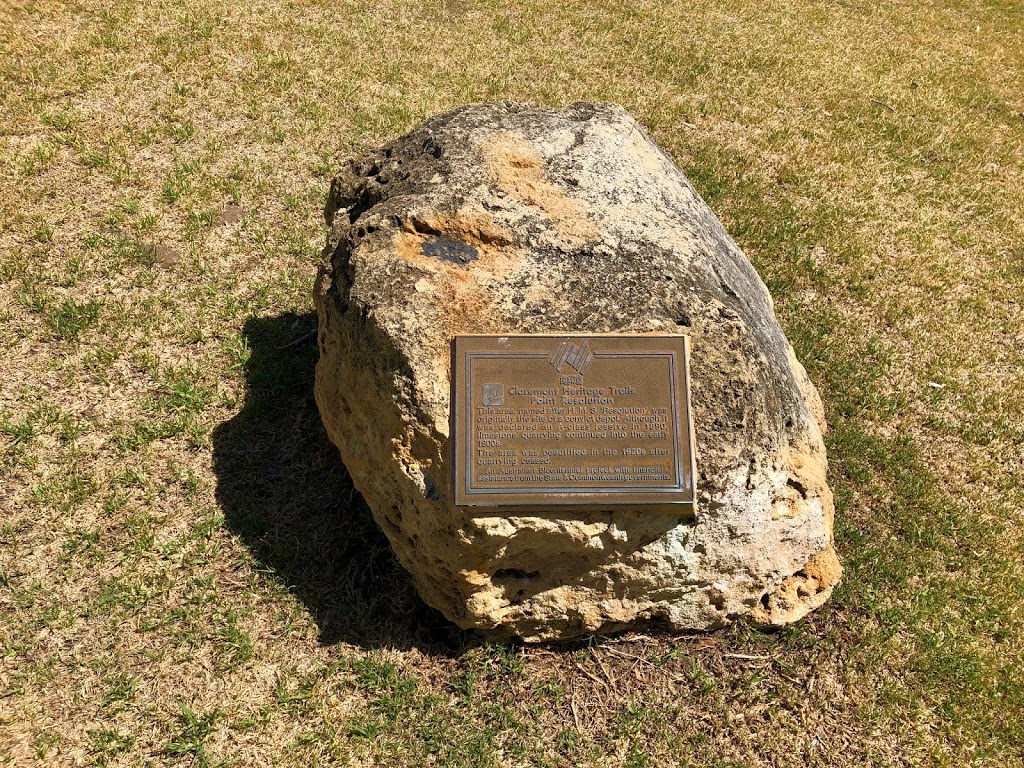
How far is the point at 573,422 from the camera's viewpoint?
2.95 metres

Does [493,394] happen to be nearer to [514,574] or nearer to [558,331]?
[558,331]

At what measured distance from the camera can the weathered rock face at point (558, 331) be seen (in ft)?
9.52

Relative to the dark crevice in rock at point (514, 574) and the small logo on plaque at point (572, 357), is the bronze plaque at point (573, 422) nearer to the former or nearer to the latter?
the small logo on plaque at point (572, 357)

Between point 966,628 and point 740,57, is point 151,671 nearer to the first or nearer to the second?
point 966,628

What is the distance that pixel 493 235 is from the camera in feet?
10.6

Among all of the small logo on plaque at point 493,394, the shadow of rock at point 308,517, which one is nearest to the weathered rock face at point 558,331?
the small logo on plaque at point 493,394

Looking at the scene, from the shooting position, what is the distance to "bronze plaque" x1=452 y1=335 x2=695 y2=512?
2.83 m

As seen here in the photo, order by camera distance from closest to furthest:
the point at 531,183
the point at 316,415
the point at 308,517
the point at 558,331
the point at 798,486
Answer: the point at 558,331 < the point at 798,486 < the point at 531,183 < the point at 308,517 < the point at 316,415

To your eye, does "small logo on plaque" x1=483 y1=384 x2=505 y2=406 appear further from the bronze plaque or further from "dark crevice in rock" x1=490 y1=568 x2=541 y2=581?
"dark crevice in rock" x1=490 y1=568 x2=541 y2=581

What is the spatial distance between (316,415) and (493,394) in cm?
167

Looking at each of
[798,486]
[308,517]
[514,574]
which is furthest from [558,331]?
[308,517]

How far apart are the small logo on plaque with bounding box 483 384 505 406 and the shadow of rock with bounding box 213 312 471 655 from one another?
111cm

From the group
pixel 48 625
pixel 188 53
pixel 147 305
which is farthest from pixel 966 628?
pixel 188 53

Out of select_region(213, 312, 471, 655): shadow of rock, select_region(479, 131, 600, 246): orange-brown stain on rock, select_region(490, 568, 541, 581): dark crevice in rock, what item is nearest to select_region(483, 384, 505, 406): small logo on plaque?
select_region(490, 568, 541, 581): dark crevice in rock
